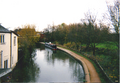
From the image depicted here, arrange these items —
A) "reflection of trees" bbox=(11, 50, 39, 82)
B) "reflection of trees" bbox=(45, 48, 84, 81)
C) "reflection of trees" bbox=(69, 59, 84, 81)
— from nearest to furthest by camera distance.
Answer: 1. "reflection of trees" bbox=(11, 50, 39, 82)
2. "reflection of trees" bbox=(69, 59, 84, 81)
3. "reflection of trees" bbox=(45, 48, 84, 81)

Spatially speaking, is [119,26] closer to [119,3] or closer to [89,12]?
[119,3]

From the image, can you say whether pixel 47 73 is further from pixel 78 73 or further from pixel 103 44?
pixel 103 44

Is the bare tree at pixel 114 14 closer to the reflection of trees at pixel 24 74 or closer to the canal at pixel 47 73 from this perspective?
the canal at pixel 47 73

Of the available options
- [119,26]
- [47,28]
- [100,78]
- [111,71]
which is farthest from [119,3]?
[47,28]

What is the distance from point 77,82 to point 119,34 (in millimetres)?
4988

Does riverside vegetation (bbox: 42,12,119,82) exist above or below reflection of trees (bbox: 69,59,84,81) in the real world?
above

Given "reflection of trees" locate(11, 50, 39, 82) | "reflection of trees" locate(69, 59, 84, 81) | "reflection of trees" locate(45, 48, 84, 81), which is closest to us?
"reflection of trees" locate(11, 50, 39, 82)

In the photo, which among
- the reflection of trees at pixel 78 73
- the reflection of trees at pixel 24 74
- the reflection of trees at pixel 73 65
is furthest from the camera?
the reflection of trees at pixel 73 65

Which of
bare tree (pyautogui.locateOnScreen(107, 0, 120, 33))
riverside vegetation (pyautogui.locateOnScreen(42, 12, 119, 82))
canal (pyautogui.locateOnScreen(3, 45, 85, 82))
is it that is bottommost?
canal (pyautogui.locateOnScreen(3, 45, 85, 82))

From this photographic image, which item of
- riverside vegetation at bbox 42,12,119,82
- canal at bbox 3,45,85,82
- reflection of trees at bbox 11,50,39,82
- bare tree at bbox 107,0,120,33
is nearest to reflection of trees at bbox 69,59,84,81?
canal at bbox 3,45,85,82

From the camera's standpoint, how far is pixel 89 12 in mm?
15477

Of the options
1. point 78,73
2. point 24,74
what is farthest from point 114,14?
point 24,74

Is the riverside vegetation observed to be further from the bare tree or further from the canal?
the canal

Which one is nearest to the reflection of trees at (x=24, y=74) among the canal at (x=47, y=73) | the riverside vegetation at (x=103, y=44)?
the canal at (x=47, y=73)
